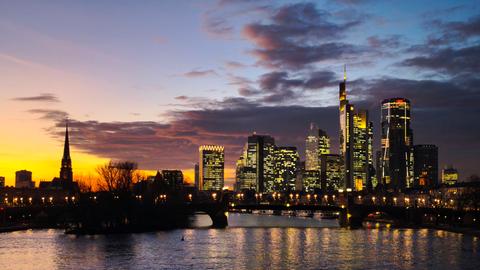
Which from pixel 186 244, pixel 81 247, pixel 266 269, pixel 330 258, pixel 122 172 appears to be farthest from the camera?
pixel 122 172

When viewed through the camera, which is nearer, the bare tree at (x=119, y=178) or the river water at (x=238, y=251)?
the river water at (x=238, y=251)

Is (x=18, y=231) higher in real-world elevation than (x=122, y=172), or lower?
lower

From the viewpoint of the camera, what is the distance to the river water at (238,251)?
9356 cm

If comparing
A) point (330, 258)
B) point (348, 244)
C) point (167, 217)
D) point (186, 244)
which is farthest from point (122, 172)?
point (330, 258)

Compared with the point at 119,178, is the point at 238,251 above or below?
below

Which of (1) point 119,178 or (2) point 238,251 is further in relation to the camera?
(1) point 119,178

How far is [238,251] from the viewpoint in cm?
10988

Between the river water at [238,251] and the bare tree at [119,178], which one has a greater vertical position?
the bare tree at [119,178]

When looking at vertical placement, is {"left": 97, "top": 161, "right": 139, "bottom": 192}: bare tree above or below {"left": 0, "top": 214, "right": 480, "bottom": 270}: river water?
above

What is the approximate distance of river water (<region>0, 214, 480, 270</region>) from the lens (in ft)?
307

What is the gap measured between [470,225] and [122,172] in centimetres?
7782

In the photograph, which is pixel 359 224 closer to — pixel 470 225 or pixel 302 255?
pixel 470 225

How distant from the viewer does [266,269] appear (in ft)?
293

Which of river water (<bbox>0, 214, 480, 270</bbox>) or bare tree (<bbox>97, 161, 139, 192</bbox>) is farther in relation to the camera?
bare tree (<bbox>97, 161, 139, 192</bbox>)
